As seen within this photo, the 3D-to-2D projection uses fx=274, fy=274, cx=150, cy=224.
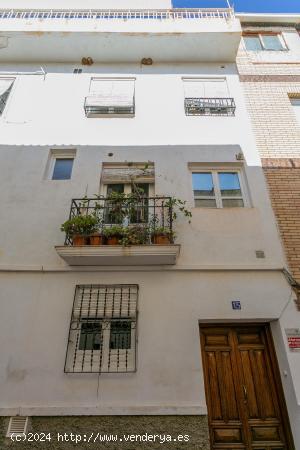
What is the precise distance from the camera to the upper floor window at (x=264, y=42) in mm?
8617

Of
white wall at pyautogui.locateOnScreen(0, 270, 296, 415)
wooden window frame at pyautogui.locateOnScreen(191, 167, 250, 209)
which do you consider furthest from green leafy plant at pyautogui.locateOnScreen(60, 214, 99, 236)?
wooden window frame at pyautogui.locateOnScreen(191, 167, 250, 209)

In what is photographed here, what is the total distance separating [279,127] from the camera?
6.79 meters

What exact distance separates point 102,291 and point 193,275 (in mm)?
1673

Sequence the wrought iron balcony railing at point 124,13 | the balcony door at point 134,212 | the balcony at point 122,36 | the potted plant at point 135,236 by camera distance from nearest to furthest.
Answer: the potted plant at point 135,236 < the balcony door at point 134,212 < the balcony at point 122,36 < the wrought iron balcony railing at point 124,13

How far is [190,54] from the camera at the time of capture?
8242 mm


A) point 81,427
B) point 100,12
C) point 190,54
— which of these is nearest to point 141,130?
point 190,54

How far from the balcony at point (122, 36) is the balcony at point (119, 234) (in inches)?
211

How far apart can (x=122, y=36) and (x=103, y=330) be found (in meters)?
7.93

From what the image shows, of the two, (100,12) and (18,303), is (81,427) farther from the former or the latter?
(100,12)

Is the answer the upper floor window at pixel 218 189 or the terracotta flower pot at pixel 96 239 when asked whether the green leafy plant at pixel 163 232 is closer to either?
the terracotta flower pot at pixel 96 239

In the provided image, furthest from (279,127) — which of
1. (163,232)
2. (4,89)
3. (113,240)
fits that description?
(4,89)

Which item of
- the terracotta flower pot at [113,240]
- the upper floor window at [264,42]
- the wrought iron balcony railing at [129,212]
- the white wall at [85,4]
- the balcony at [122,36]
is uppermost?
the white wall at [85,4]

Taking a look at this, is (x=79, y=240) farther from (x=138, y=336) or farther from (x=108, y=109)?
(x=108, y=109)

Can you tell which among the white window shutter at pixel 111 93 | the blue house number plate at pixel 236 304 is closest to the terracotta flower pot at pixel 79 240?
the blue house number plate at pixel 236 304
